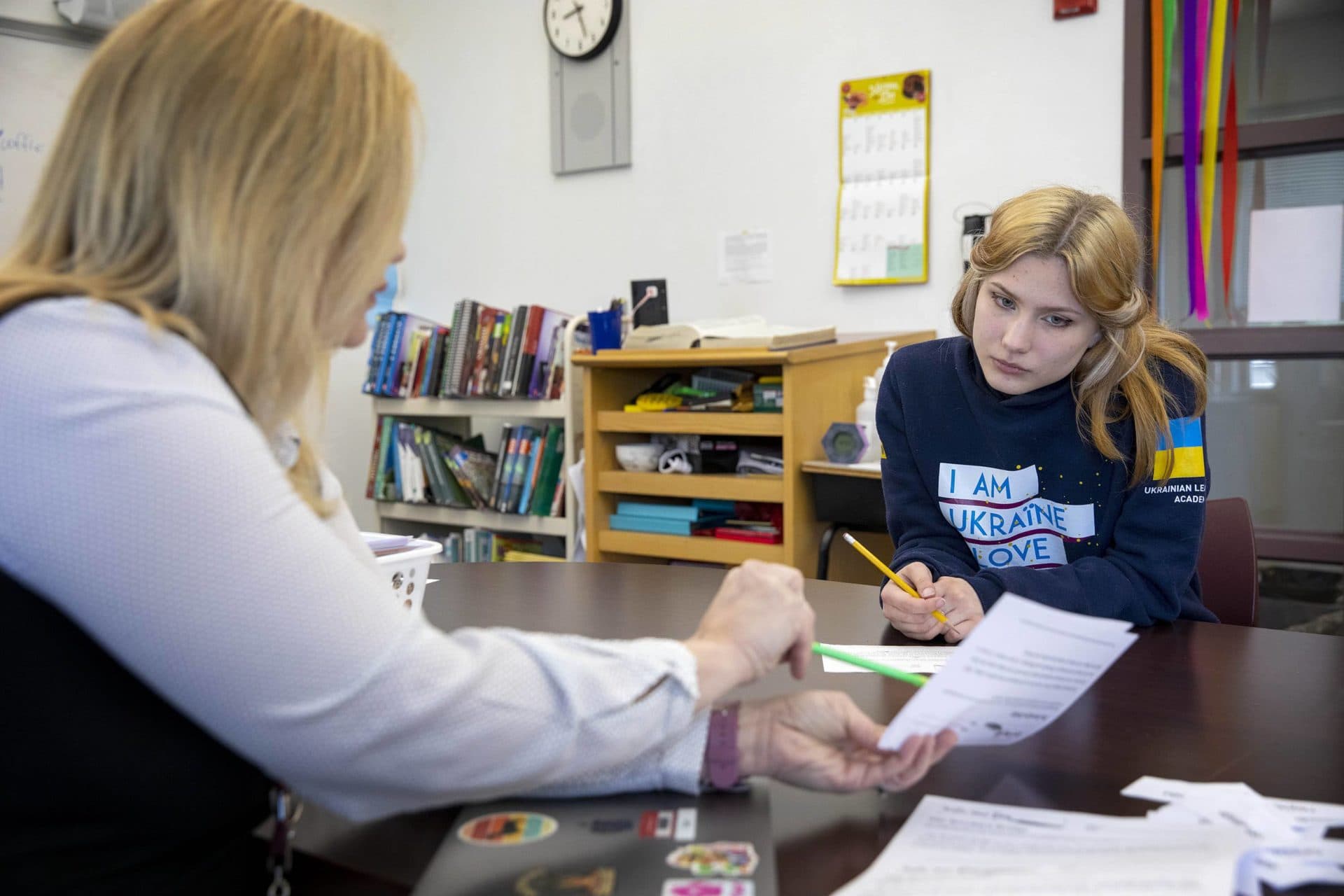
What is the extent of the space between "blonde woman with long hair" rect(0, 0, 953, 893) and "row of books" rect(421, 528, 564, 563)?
119 inches

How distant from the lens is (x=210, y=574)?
21.6 inches

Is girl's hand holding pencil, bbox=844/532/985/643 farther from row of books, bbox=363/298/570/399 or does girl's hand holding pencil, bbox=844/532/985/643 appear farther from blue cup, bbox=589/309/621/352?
row of books, bbox=363/298/570/399

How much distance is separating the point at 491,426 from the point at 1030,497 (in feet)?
9.47

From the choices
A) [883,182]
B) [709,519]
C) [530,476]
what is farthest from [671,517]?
[883,182]

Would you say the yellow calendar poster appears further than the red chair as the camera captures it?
Yes

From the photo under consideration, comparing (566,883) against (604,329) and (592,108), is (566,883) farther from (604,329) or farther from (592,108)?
(592,108)

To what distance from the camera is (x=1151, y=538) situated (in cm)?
140

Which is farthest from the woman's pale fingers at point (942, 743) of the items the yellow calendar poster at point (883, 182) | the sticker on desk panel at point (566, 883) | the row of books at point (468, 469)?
the row of books at point (468, 469)

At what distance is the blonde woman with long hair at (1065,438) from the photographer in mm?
1384

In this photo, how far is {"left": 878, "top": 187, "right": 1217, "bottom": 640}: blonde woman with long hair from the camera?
54.5 inches

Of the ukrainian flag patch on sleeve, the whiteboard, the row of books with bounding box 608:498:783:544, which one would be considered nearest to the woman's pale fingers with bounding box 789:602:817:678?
the ukrainian flag patch on sleeve

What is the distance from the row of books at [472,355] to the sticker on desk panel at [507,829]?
2.77 meters

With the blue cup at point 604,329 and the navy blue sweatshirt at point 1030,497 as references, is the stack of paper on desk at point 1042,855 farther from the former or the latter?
the blue cup at point 604,329

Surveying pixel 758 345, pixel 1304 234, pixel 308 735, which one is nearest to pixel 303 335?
pixel 308 735
